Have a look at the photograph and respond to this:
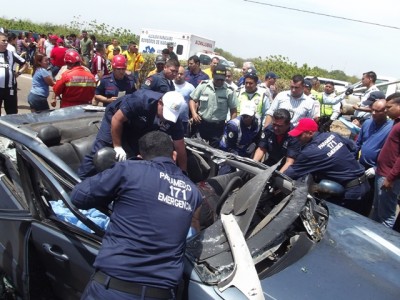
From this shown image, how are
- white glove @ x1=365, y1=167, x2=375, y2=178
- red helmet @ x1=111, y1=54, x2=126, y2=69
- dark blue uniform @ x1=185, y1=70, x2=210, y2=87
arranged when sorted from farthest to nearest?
1. dark blue uniform @ x1=185, y1=70, x2=210, y2=87
2. red helmet @ x1=111, y1=54, x2=126, y2=69
3. white glove @ x1=365, y1=167, x2=375, y2=178

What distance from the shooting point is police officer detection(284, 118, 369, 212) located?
380 cm

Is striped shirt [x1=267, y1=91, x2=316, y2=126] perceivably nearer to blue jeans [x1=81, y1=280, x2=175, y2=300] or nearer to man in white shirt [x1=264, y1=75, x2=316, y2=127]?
man in white shirt [x1=264, y1=75, x2=316, y2=127]

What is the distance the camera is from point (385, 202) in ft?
13.5

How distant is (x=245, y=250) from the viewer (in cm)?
200

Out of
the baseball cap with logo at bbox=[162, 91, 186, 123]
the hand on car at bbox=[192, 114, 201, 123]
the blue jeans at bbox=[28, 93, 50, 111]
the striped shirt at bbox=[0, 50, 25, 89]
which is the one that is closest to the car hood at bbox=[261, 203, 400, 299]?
the baseball cap with logo at bbox=[162, 91, 186, 123]

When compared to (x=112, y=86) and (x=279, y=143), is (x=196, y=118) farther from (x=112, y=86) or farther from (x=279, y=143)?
(x=279, y=143)

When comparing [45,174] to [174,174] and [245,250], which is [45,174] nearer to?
[174,174]

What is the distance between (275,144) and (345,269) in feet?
8.50

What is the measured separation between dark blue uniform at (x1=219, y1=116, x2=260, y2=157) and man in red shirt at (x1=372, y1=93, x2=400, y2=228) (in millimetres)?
1487

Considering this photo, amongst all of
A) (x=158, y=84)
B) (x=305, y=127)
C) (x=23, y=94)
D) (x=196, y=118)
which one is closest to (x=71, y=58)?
(x=158, y=84)

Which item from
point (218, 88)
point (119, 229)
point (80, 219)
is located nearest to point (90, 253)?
point (80, 219)

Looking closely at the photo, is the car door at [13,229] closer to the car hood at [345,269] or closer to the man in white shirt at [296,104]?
the car hood at [345,269]

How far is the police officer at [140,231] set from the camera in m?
1.89

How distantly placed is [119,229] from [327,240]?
1.23 m
